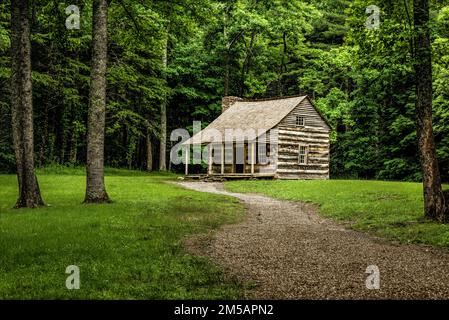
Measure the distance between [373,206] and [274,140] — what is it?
1926 centimetres

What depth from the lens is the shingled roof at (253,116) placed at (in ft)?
127

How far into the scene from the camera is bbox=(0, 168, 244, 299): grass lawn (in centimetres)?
734

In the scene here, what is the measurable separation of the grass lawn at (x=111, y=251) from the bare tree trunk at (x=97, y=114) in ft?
4.01

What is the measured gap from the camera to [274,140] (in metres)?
37.9

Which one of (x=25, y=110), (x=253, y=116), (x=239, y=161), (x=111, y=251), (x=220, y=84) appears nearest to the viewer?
(x=111, y=251)

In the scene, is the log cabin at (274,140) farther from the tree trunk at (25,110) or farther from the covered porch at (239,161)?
the tree trunk at (25,110)

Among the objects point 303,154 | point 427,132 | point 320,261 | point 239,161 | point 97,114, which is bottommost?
point 320,261

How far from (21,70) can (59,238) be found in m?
8.50

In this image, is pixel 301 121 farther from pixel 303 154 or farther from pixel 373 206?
pixel 373 206

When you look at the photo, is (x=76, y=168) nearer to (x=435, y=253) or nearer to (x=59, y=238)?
(x=59, y=238)

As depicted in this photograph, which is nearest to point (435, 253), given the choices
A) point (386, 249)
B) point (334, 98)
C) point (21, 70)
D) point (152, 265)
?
point (386, 249)

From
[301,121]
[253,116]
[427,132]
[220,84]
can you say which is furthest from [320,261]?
[220,84]

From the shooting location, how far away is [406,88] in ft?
137

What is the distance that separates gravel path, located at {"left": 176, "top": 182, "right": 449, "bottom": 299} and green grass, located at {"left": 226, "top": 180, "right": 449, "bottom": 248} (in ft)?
3.05
